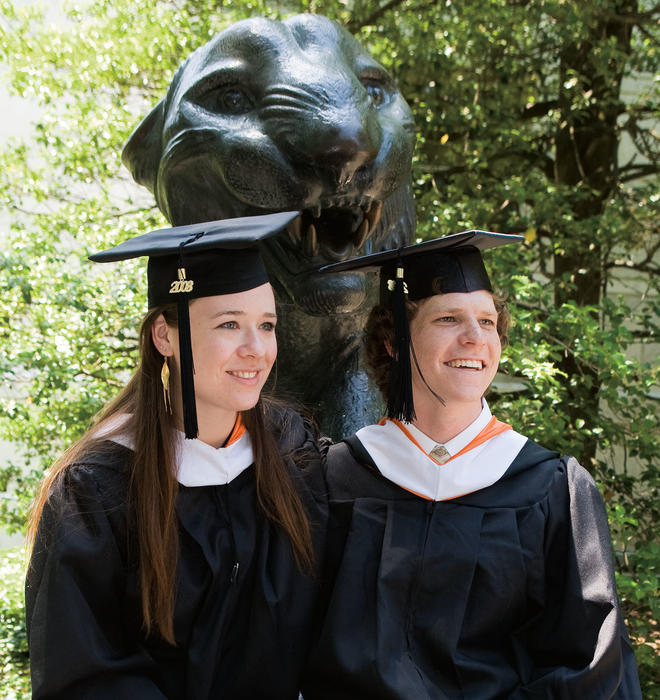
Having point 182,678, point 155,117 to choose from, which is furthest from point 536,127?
point 182,678

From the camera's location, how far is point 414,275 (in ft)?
7.07

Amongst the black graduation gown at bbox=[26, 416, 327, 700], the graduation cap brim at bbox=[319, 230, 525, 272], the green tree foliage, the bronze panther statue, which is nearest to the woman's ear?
the black graduation gown at bbox=[26, 416, 327, 700]

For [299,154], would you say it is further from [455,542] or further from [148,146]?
[455,542]

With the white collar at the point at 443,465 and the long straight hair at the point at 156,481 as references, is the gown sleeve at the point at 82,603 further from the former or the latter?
the white collar at the point at 443,465

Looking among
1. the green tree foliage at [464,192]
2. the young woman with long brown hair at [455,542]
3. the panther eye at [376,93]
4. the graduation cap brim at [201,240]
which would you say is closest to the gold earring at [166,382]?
the graduation cap brim at [201,240]

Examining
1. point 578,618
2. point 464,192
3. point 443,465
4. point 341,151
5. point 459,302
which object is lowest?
point 578,618

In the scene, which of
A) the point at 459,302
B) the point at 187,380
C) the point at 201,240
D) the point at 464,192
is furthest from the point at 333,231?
the point at 464,192

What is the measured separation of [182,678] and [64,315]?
9.65 feet

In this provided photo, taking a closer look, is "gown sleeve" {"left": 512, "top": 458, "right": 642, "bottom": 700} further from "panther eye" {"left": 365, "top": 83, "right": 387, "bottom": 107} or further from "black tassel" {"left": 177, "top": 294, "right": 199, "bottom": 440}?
"panther eye" {"left": 365, "top": 83, "right": 387, "bottom": 107}

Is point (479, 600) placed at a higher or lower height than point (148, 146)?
lower

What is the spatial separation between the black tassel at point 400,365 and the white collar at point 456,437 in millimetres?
40

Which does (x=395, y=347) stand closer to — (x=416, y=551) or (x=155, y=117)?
(x=416, y=551)

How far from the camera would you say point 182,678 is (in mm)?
1944

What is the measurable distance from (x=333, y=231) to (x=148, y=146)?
635 mm
